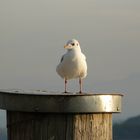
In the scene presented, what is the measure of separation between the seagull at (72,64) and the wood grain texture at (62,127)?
4.53 m

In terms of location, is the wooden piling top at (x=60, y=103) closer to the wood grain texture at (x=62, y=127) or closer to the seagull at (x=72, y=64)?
the wood grain texture at (x=62, y=127)

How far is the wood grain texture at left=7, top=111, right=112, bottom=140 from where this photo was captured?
667cm

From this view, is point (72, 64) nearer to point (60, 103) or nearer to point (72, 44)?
point (72, 44)

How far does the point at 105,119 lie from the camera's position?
22.4 feet

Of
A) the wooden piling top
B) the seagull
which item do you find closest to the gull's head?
the seagull

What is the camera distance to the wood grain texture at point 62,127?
21.9 feet

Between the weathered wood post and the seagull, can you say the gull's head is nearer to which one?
the seagull

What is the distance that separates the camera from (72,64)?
41.5 feet

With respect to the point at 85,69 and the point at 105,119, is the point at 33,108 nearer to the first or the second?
the point at 105,119

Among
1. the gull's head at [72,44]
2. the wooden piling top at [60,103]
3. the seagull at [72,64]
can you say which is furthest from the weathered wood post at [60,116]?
the gull's head at [72,44]

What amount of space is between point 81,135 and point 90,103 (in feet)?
0.94

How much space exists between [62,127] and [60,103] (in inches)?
7.9

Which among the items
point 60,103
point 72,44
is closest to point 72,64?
point 72,44

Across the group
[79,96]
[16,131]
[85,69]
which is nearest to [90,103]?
[79,96]
